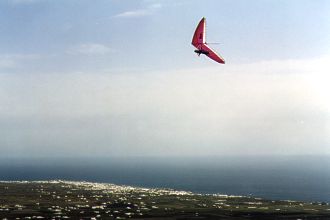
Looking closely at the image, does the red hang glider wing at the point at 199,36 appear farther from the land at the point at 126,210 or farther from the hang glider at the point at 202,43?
the land at the point at 126,210

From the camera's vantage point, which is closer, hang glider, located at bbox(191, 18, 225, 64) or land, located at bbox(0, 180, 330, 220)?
hang glider, located at bbox(191, 18, 225, 64)

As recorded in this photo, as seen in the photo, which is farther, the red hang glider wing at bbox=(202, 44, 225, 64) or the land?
the land

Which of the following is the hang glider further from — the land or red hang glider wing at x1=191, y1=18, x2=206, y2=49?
the land

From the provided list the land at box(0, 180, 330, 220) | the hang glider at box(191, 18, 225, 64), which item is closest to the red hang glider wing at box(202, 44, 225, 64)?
the hang glider at box(191, 18, 225, 64)

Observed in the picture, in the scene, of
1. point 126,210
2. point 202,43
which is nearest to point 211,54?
point 202,43

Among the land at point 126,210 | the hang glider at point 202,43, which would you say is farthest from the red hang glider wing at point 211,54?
the land at point 126,210

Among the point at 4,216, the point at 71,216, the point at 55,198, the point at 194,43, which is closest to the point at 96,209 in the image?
the point at 71,216

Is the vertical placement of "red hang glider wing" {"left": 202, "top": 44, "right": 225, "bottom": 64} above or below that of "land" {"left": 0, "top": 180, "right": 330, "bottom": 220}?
above
